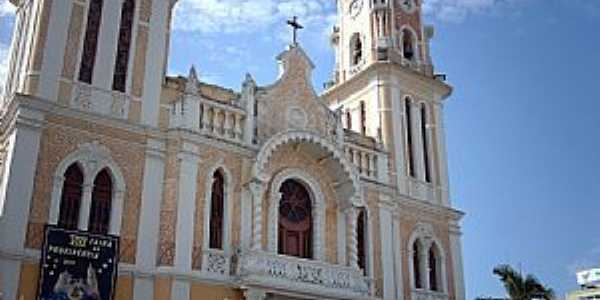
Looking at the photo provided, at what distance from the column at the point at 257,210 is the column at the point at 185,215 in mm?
1870

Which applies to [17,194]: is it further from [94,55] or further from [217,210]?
[217,210]

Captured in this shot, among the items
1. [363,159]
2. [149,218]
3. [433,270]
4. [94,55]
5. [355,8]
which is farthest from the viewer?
[355,8]

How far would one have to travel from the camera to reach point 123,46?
2142 centimetres

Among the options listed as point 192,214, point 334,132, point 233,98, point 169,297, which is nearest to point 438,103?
point 334,132

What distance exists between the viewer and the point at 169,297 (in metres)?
18.5

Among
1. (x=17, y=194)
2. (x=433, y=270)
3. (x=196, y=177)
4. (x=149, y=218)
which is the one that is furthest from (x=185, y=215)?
(x=433, y=270)

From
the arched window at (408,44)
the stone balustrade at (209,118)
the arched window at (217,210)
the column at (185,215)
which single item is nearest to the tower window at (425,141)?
the arched window at (408,44)

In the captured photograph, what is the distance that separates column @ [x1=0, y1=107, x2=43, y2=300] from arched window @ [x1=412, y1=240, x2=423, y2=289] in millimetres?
13572

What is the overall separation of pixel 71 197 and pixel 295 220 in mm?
7214

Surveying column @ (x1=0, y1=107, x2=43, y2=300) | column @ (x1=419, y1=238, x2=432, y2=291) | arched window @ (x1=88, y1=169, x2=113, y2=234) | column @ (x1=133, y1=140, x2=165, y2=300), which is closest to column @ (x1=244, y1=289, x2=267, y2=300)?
column @ (x1=133, y1=140, x2=165, y2=300)

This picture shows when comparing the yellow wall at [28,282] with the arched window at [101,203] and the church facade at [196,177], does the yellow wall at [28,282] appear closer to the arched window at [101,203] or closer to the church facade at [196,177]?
the church facade at [196,177]

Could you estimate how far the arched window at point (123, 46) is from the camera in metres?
20.8

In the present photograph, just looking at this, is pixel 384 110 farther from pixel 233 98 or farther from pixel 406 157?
pixel 233 98

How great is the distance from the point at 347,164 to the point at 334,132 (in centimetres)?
168
